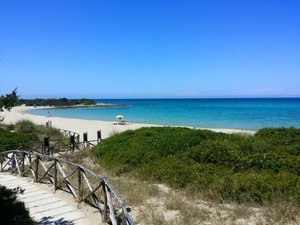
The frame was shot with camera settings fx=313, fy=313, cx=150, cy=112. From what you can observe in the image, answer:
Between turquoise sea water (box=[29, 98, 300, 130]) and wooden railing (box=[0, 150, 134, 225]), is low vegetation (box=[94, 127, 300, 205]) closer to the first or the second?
wooden railing (box=[0, 150, 134, 225])

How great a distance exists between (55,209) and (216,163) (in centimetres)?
580

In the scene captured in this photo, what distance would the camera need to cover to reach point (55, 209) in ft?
24.0

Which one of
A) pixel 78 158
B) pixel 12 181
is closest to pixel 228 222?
pixel 12 181

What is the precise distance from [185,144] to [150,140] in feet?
5.79

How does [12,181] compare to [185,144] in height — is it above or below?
below

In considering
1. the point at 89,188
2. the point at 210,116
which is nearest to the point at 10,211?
the point at 89,188

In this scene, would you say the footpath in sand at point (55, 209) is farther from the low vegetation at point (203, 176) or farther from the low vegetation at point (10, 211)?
the low vegetation at point (203, 176)

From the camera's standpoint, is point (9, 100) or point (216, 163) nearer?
point (9, 100)

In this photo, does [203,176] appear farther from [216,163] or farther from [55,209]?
[55,209]

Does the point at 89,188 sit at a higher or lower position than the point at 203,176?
higher

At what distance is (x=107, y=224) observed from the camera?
6.50 meters

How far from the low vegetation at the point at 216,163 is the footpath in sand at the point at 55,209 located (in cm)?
289

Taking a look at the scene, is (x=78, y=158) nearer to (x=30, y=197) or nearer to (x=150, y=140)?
(x=150, y=140)

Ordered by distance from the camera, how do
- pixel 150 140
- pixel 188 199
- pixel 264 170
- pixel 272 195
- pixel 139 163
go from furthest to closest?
pixel 150 140 < pixel 139 163 < pixel 264 170 < pixel 188 199 < pixel 272 195
